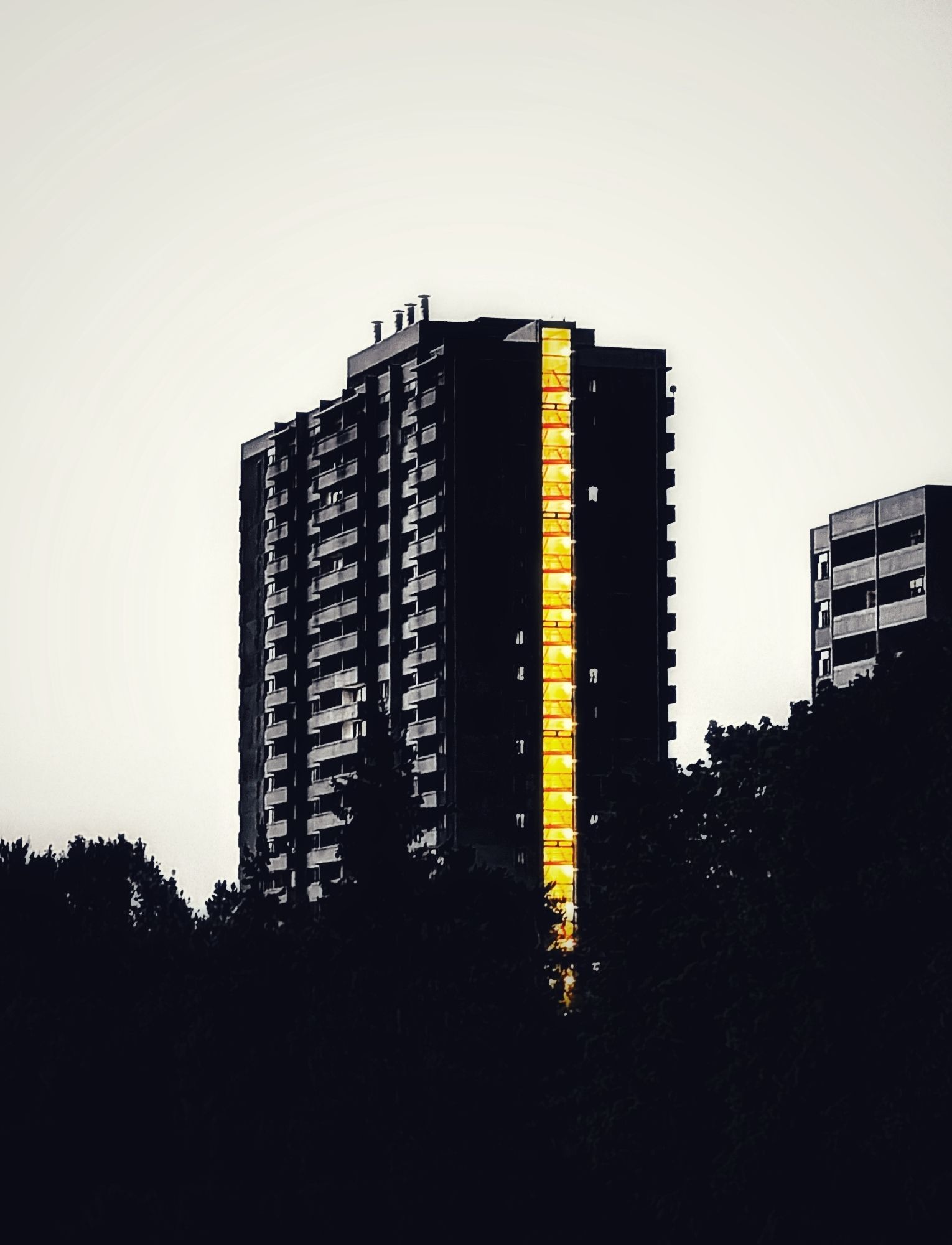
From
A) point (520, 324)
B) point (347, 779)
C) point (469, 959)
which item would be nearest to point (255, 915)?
point (469, 959)

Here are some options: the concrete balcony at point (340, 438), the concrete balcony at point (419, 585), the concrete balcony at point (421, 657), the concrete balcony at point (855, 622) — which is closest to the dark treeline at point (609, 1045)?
the concrete balcony at point (421, 657)

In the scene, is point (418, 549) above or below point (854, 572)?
above

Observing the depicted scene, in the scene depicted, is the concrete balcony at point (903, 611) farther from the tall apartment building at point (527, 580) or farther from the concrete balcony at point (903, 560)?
the tall apartment building at point (527, 580)

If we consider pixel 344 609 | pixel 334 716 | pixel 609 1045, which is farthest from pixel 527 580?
pixel 609 1045

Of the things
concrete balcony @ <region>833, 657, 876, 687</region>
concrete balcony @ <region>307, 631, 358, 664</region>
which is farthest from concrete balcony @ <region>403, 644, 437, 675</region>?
concrete balcony @ <region>833, 657, 876, 687</region>

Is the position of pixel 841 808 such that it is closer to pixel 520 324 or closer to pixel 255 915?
pixel 255 915

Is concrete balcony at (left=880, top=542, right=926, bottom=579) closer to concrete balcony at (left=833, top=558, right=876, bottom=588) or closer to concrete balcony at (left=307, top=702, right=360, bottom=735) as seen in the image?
concrete balcony at (left=833, top=558, right=876, bottom=588)

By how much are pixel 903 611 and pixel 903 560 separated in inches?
138

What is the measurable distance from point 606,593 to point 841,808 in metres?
123

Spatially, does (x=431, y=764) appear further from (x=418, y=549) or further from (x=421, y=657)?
(x=418, y=549)

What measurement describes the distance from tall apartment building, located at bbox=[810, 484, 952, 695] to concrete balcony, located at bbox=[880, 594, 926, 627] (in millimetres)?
59

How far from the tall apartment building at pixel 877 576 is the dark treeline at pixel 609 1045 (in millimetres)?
93271

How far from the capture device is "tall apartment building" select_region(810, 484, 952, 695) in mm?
168750

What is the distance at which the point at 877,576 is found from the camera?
175125 millimetres
